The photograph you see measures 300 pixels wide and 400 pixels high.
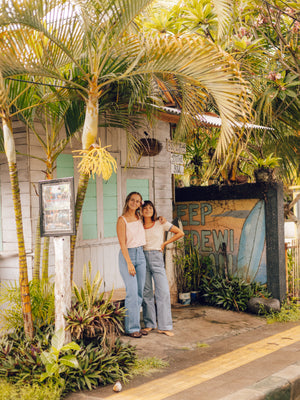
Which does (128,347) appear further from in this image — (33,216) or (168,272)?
(168,272)

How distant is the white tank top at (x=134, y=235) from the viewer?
6.76 m

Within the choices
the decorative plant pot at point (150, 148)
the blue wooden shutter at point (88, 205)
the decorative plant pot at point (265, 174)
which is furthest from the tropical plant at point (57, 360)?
the decorative plant pot at point (265, 174)

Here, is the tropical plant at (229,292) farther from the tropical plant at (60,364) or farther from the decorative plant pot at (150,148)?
the tropical plant at (60,364)

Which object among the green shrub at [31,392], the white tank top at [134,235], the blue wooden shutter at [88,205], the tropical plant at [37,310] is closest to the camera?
the green shrub at [31,392]

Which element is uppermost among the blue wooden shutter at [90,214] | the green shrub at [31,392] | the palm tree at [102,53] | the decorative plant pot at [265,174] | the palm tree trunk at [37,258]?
the palm tree at [102,53]

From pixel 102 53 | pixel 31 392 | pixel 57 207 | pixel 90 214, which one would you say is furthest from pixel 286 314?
pixel 102 53

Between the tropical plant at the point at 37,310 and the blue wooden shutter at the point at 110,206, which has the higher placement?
the blue wooden shutter at the point at 110,206

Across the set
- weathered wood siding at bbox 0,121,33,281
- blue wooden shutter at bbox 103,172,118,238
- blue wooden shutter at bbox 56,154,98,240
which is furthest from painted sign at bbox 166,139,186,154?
weathered wood siding at bbox 0,121,33,281

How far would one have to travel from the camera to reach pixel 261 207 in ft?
29.0

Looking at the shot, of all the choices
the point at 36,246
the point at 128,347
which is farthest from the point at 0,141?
the point at 128,347

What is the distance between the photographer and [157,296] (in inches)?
276

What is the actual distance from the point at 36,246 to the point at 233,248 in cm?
430

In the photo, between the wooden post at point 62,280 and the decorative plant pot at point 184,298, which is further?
the decorative plant pot at point 184,298

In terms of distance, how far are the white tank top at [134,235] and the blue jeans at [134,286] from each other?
0.23 feet
